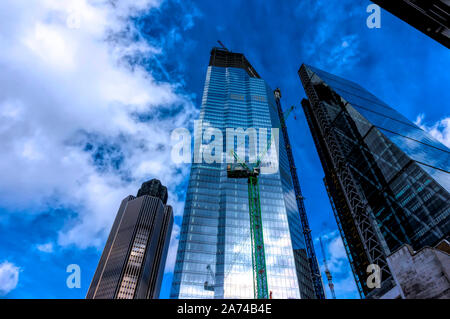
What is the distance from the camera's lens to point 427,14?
9297 millimetres

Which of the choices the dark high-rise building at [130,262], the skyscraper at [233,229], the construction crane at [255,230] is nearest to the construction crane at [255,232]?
the construction crane at [255,230]

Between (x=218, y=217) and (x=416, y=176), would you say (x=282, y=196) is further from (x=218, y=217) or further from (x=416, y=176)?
(x=416, y=176)

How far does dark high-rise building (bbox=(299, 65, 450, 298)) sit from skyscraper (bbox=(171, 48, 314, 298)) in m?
25.0

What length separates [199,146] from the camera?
115750 millimetres

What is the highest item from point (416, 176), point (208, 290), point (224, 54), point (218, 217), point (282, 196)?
point (224, 54)

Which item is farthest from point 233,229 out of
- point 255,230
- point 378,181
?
point 378,181

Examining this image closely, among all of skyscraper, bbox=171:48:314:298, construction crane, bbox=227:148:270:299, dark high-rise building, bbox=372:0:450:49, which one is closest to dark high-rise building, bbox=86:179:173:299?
skyscraper, bbox=171:48:314:298

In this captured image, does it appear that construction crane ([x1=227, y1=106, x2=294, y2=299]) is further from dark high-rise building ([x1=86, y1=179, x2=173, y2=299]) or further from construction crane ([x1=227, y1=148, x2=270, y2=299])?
dark high-rise building ([x1=86, y1=179, x2=173, y2=299])

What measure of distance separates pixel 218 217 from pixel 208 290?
24.4m

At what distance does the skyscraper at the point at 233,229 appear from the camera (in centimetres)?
7875

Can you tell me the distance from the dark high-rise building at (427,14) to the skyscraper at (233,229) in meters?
77.6

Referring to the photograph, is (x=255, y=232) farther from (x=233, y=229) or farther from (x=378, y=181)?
(x=378, y=181)
